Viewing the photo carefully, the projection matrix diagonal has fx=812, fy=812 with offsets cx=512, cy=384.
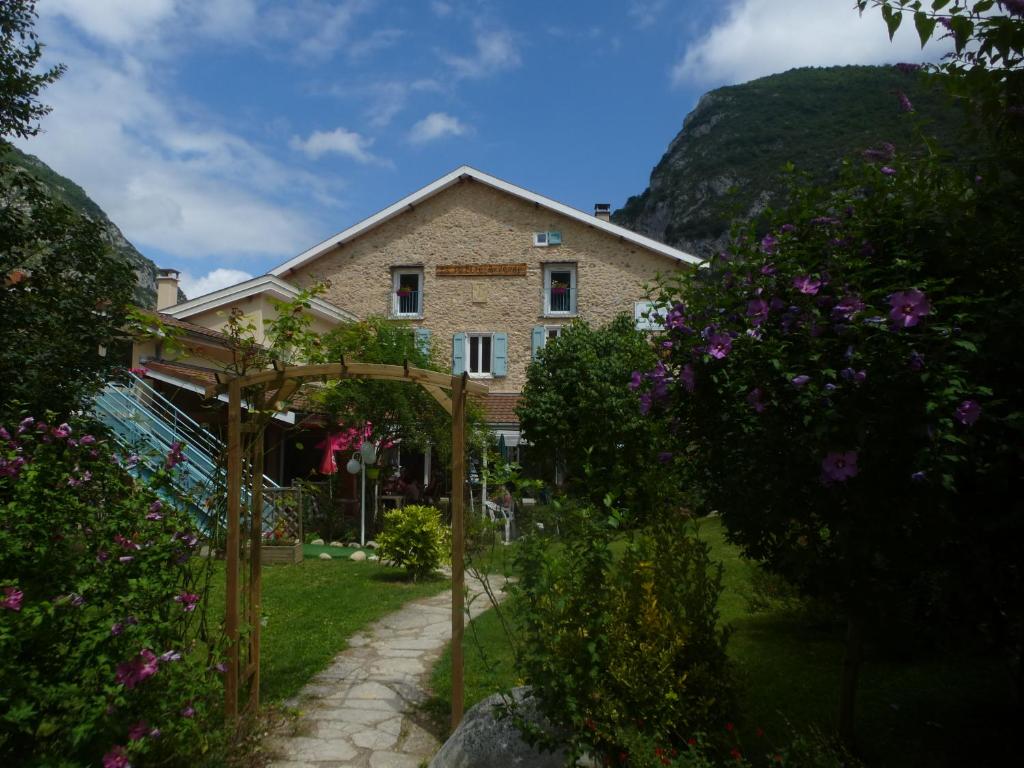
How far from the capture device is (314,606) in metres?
9.45

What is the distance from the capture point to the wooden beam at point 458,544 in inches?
201

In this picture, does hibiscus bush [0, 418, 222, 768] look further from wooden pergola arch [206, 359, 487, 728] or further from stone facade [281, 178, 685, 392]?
stone facade [281, 178, 685, 392]

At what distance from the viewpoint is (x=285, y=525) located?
Answer: 13.9 meters

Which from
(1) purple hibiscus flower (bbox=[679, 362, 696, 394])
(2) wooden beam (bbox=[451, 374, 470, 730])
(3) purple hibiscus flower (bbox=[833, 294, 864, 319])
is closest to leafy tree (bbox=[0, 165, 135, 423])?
(2) wooden beam (bbox=[451, 374, 470, 730])

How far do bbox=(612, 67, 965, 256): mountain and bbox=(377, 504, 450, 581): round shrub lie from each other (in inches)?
2262

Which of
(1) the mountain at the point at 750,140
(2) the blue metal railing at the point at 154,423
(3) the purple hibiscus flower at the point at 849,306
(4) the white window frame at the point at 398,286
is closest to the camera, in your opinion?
(3) the purple hibiscus flower at the point at 849,306

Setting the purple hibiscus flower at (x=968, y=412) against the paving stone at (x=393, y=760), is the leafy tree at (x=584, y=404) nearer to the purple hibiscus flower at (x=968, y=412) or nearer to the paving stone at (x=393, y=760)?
the paving stone at (x=393, y=760)

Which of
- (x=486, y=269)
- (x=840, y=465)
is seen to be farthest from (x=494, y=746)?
(x=486, y=269)

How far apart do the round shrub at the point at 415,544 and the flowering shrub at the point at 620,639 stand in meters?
7.04

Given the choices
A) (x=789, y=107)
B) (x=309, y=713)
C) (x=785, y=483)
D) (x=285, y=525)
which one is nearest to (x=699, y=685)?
(x=785, y=483)

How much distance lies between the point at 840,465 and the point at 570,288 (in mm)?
21508

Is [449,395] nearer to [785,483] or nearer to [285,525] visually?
[785,483]

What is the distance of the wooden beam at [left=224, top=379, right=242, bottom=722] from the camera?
196 inches

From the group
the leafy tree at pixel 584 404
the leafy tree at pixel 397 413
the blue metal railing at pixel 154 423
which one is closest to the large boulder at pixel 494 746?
the blue metal railing at pixel 154 423
